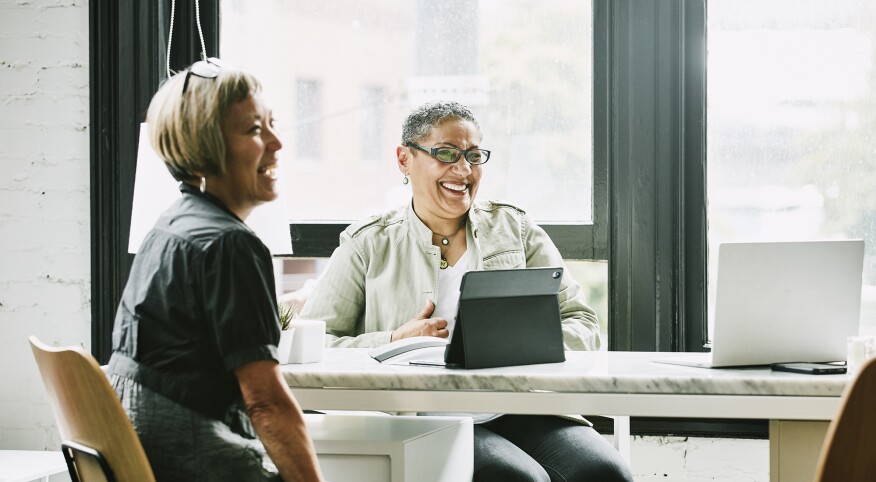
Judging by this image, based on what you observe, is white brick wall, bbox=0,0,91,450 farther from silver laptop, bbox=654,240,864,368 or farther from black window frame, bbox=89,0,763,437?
silver laptop, bbox=654,240,864,368

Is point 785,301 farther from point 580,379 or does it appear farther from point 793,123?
point 793,123

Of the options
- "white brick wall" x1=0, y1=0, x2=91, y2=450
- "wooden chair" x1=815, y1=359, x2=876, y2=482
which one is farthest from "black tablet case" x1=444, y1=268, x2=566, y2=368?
"white brick wall" x1=0, y1=0, x2=91, y2=450

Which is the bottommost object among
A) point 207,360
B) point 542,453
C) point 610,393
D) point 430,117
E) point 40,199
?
point 542,453

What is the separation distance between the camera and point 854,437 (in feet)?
4.23

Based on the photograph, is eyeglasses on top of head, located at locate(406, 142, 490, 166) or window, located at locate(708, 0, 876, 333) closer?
eyeglasses on top of head, located at locate(406, 142, 490, 166)

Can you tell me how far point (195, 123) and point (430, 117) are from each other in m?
1.19

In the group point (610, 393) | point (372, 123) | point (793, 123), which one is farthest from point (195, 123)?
point (793, 123)

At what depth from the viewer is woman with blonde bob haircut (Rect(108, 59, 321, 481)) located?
4.62 feet

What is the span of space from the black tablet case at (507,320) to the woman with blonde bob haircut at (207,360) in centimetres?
45

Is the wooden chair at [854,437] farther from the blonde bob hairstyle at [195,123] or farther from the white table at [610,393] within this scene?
the blonde bob hairstyle at [195,123]

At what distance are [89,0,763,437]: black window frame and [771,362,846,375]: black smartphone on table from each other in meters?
1.10

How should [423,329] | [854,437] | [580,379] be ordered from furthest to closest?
[423,329], [580,379], [854,437]

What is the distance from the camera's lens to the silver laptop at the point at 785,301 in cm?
173

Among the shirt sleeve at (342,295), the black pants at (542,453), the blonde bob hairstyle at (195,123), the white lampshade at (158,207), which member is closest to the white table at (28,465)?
the white lampshade at (158,207)
